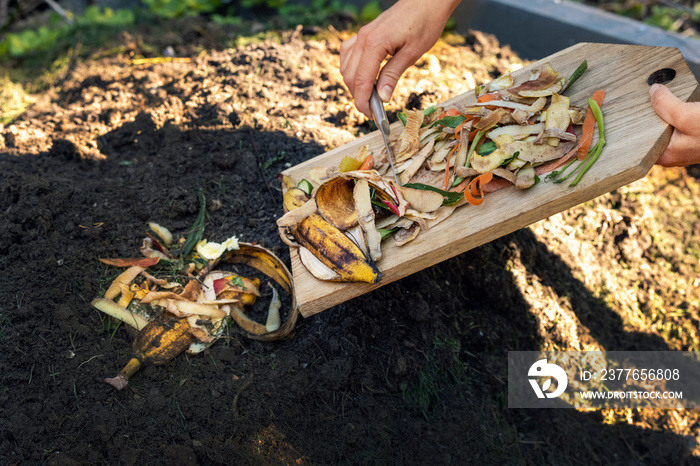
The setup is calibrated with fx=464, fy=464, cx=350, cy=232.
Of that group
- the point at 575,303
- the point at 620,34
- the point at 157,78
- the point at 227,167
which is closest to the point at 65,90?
the point at 157,78

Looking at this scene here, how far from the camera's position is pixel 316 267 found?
187 cm

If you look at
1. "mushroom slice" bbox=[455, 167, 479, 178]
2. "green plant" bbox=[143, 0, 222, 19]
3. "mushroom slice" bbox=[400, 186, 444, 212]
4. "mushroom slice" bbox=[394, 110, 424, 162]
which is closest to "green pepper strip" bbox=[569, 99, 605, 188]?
"mushroom slice" bbox=[455, 167, 479, 178]

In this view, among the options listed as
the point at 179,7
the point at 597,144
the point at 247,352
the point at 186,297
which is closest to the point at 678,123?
the point at 597,144

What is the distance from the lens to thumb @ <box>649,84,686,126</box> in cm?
176

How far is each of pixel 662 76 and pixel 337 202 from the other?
145 cm

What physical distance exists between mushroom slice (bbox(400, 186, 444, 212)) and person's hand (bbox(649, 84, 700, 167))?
909 millimetres

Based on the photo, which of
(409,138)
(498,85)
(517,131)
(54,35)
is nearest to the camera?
(517,131)

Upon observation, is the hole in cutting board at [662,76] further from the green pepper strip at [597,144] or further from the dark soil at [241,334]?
the dark soil at [241,334]

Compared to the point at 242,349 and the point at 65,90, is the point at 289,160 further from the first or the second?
the point at 65,90

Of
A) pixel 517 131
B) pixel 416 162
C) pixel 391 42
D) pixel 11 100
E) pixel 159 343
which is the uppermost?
pixel 391 42

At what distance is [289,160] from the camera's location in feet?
8.84

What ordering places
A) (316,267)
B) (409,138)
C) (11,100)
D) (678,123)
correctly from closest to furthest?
1. (678,123)
2. (316,267)
3. (409,138)
4. (11,100)

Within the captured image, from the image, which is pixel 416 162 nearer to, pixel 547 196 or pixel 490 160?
pixel 490 160

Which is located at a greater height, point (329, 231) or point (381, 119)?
point (381, 119)
